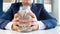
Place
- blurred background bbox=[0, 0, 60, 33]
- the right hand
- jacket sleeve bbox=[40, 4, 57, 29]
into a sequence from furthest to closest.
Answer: blurred background bbox=[0, 0, 60, 33] < jacket sleeve bbox=[40, 4, 57, 29] < the right hand

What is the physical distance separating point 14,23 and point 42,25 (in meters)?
0.19

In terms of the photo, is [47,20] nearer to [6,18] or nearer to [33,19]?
[33,19]

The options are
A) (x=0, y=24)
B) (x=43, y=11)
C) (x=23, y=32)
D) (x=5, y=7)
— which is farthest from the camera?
(x=5, y=7)

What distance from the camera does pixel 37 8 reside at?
112 centimetres

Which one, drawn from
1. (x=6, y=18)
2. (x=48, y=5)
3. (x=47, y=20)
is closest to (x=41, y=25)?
(x=47, y=20)

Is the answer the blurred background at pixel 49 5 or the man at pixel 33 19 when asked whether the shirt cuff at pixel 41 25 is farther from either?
the blurred background at pixel 49 5

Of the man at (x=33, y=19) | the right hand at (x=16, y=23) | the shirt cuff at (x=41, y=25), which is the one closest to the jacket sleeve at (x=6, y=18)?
the man at (x=33, y=19)

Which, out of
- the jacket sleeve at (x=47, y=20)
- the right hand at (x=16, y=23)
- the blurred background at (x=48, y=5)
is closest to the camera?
the right hand at (x=16, y=23)

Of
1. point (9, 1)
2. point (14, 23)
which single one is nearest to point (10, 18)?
point (14, 23)

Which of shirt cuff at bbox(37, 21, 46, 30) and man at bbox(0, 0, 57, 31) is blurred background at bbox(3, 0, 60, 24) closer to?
man at bbox(0, 0, 57, 31)

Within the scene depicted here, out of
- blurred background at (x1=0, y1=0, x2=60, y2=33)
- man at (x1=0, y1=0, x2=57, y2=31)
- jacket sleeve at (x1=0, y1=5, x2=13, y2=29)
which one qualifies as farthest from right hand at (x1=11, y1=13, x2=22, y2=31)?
blurred background at (x1=0, y1=0, x2=60, y2=33)

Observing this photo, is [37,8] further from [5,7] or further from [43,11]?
[5,7]

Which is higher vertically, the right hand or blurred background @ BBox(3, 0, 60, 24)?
blurred background @ BBox(3, 0, 60, 24)

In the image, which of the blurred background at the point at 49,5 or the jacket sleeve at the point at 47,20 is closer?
the jacket sleeve at the point at 47,20
